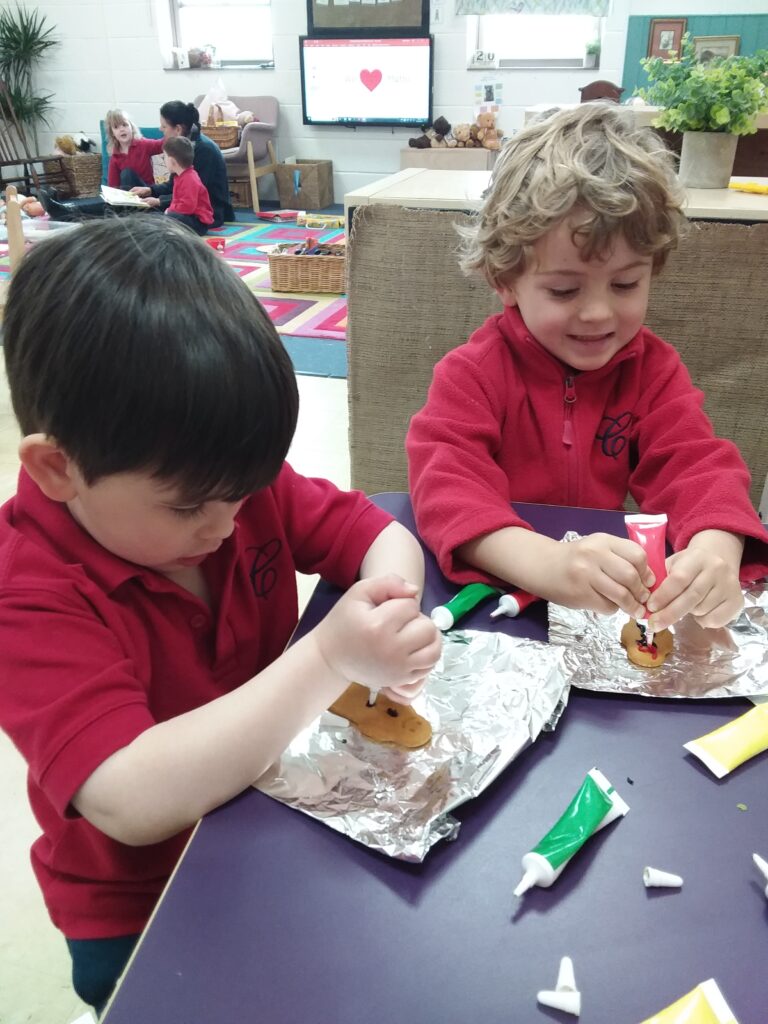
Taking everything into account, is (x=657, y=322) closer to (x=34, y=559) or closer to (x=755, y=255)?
(x=755, y=255)

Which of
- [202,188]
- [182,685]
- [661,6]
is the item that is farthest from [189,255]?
[661,6]

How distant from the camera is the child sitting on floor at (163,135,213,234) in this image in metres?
4.45

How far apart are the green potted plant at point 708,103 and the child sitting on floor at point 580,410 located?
602 mm

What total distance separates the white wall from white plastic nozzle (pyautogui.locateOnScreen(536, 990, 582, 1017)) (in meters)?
5.88

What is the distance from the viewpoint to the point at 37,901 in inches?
43.8

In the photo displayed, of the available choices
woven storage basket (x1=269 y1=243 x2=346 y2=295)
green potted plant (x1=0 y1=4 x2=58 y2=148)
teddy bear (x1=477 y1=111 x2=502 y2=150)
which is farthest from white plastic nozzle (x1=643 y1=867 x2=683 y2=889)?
green potted plant (x1=0 y1=4 x2=58 y2=148)

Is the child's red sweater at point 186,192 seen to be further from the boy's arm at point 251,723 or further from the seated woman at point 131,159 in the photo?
the boy's arm at point 251,723

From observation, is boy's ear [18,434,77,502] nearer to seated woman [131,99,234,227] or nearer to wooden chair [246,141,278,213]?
seated woman [131,99,234,227]

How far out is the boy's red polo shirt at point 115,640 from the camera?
0.48 metres

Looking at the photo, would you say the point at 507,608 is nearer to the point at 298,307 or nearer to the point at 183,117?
the point at 298,307

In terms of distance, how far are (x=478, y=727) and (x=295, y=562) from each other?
0.29 meters

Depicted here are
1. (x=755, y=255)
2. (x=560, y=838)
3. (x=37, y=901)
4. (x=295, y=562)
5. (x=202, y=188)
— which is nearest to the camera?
(x=560, y=838)

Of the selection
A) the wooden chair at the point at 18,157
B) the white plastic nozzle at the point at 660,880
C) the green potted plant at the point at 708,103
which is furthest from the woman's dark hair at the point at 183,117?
the white plastic nozzle at the point at 660,880

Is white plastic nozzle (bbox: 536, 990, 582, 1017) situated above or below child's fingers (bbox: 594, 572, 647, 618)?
below
